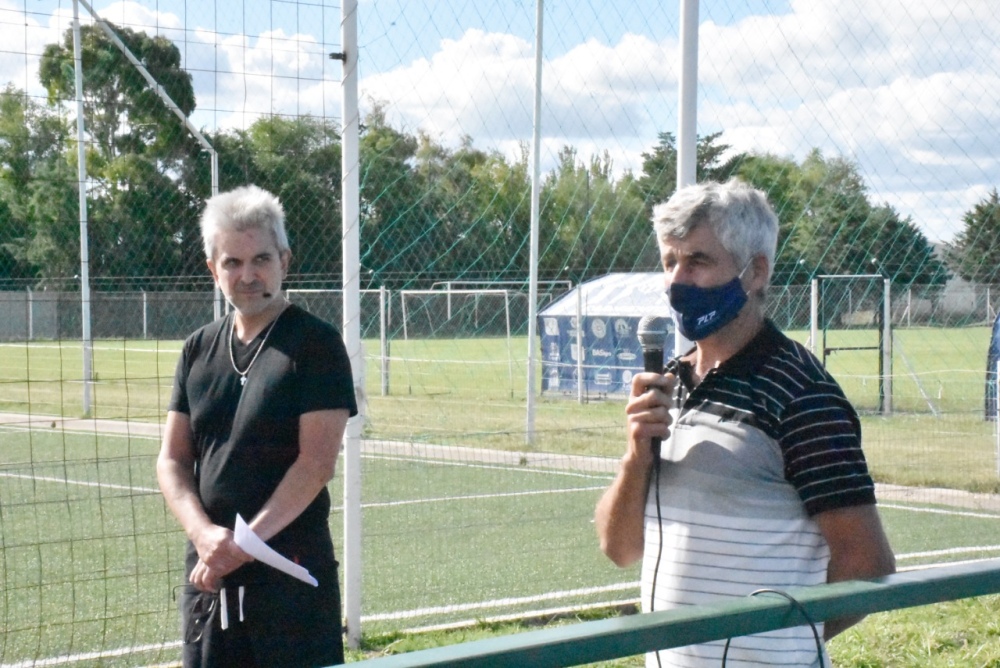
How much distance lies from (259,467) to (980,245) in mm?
7023

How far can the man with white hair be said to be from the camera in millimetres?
3518

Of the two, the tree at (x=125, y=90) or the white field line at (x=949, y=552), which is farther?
the white field line at (x=949, y=552)

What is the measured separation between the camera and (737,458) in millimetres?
2527

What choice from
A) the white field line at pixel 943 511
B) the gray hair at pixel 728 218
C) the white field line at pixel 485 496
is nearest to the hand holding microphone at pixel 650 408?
the gray hair at pixel 728 218

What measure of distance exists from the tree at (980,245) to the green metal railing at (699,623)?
6.02 metres

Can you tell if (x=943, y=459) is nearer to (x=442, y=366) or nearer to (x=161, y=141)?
(x=161, y=141)

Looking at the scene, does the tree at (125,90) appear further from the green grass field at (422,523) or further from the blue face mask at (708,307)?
the blue face mask at (708,307)

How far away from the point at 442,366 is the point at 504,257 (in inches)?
659

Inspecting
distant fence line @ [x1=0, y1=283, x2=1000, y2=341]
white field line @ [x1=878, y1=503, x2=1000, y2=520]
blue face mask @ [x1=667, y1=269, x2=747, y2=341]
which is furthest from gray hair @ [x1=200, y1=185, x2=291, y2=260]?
white field line @ [x1=878, y1=503, x2=1000, y2=520]

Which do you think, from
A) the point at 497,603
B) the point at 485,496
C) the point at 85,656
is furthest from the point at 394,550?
the point at 85,656

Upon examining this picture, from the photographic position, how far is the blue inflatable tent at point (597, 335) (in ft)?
81.2

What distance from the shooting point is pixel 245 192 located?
12.5 feet

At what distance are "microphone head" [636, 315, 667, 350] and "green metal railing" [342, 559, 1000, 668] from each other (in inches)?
27.9

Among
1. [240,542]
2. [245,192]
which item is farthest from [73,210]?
[240,542]
